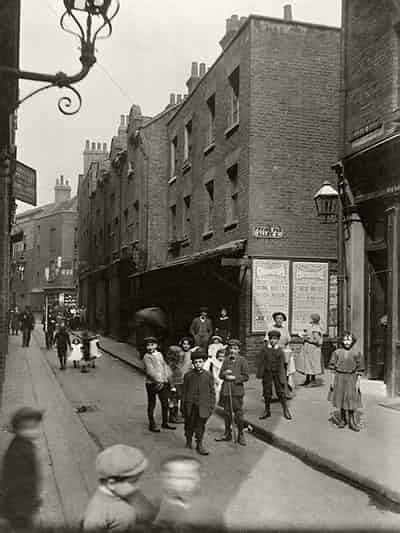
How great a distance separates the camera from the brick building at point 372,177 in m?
10.7

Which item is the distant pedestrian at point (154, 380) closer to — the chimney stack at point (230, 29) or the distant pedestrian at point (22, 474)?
the distant pedestrian at point (22, 474)

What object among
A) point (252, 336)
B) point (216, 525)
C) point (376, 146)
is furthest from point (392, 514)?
point (252, 336)

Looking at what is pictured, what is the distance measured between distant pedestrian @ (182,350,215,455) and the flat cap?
513 centimetres

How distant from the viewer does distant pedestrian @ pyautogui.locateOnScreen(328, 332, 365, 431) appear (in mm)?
8750

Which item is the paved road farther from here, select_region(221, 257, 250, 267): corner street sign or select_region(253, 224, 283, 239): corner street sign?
select_region(253, 224, 283, 239): corner street sign

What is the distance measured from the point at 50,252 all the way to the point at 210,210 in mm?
51782

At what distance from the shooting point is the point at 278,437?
8.34 meters

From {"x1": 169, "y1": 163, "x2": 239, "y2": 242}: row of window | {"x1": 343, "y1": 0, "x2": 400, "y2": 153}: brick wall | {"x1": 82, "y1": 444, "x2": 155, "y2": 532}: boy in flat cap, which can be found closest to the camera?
{"x1": 82, "y1": 444, "x2": 155, "y2": 532}: boy in flat cap

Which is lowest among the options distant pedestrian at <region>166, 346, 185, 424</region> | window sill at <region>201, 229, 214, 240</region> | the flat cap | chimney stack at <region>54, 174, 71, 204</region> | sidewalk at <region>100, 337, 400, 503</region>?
sidewalk at <region>100, 337, 400, 503</region>

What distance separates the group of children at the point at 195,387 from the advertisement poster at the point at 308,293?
5.13 metres

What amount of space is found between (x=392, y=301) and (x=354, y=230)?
205 cm

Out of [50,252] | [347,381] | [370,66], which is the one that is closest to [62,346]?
[347,381]

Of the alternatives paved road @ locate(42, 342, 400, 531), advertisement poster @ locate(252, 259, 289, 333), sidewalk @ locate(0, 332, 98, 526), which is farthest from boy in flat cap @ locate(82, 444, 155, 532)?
advertisement poster @ locate(252, 259, 289, 333)

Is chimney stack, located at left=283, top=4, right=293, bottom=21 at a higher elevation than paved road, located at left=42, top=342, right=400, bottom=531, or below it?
higher
